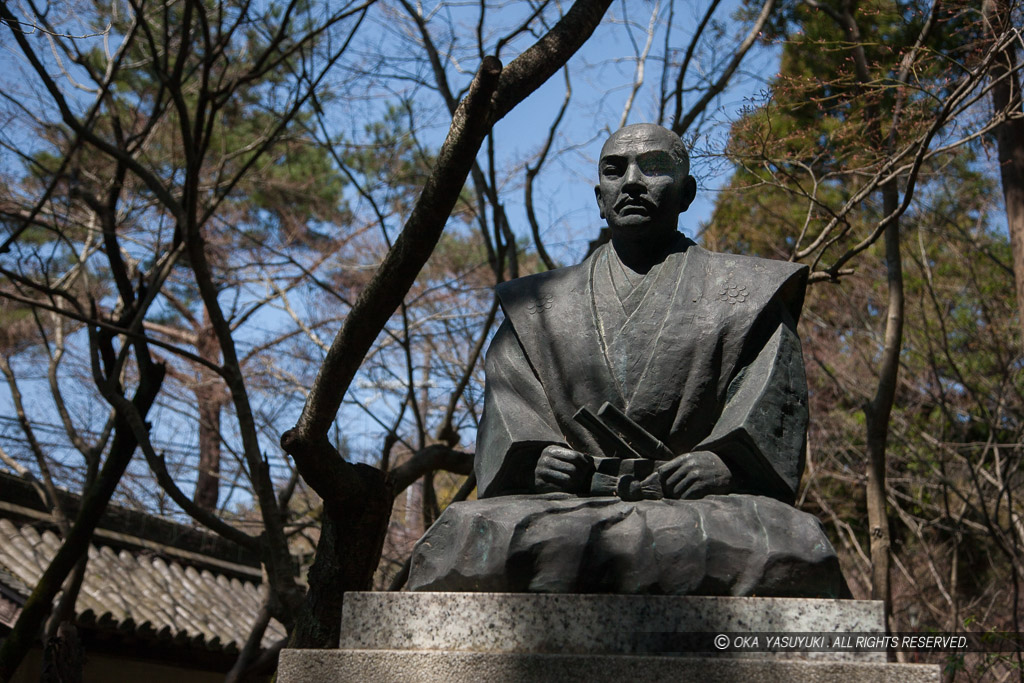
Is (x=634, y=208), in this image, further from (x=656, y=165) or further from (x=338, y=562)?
(x=338, y=562)

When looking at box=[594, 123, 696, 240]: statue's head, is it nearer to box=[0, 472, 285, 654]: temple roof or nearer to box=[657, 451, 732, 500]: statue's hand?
box=[657, 451, 732, 500]: statue's hand

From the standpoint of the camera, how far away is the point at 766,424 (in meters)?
3.20

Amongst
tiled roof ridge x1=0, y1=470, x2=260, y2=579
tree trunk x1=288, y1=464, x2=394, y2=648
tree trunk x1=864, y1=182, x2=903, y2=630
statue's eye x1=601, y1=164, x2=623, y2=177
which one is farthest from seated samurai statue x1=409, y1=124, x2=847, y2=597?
tiled roof ridge x1=0, y1=470, x2=260, y2=579

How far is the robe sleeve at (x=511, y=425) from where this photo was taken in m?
3.38

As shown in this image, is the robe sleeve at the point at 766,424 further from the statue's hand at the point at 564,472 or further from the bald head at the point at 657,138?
the bald head at the point at 657,138

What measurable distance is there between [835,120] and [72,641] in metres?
8.30

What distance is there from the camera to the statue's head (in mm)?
3609

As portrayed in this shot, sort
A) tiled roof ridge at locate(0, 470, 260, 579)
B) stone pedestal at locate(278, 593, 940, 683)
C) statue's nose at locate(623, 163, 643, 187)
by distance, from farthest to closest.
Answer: tiled roof ridge at locate(0, 470, 260, 579), statue's nose at locate(623, 163, 643, 187), stone pedestal at locate(278, 593, 940, 683)

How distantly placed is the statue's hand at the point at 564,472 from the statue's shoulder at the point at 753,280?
2.50 feet

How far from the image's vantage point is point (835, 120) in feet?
33.8

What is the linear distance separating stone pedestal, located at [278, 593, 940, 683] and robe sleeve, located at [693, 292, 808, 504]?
53cm

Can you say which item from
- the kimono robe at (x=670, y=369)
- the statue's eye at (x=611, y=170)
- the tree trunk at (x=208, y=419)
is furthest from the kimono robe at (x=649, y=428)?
the tree trunk at (x=208, y=419)

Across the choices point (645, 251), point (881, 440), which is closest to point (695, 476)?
point (645, 251)

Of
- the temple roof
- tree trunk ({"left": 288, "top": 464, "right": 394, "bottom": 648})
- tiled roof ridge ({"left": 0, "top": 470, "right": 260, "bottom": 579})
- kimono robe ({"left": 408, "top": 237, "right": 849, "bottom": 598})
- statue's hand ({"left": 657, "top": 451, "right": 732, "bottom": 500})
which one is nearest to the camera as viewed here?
kimono robe ({"left": 408, "top": 237, "right": 849, "bottom": 598})
